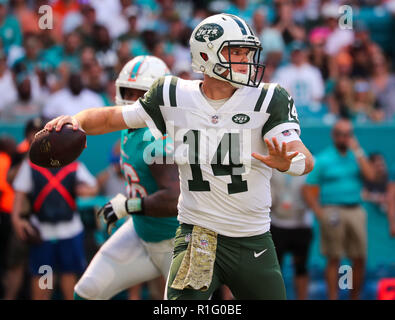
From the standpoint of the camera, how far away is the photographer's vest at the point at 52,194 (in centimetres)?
652

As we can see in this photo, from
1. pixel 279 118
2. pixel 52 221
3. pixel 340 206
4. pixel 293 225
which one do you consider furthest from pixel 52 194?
pixel 279 118

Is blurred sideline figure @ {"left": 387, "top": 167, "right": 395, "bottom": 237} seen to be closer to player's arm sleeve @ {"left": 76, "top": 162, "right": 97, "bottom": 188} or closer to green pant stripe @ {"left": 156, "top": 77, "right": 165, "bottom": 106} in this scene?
player's arm sleeve @ {"left": 76, "top": 162, "right": 97, "bottom": 188}

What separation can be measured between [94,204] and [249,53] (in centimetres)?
359

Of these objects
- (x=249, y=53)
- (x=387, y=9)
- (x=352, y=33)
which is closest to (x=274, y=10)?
(x=352, y=33)

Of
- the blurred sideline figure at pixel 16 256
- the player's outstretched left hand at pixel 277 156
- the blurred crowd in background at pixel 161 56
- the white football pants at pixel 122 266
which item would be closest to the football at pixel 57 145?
the player's outstretched left hand at pixel 277 156

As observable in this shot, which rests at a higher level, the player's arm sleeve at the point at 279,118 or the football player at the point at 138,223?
the player's arm sleeve at the point at 279,118

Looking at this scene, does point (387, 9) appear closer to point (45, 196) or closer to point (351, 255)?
point (351, 255)

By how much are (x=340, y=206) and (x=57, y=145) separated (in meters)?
4.17

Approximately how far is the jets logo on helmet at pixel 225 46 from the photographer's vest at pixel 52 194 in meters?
2.96

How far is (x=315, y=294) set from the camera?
750 cm

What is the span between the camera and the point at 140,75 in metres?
4.88

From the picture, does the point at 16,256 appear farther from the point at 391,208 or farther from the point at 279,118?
the point at 279,118

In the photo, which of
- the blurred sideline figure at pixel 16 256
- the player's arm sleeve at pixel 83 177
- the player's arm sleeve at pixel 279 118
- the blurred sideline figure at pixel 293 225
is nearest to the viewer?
the player's arm sleeve at pixel 279 118

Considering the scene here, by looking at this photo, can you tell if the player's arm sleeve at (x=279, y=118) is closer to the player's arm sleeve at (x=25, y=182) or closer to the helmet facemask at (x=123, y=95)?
the helmet facemask at (x=123, y=95)
